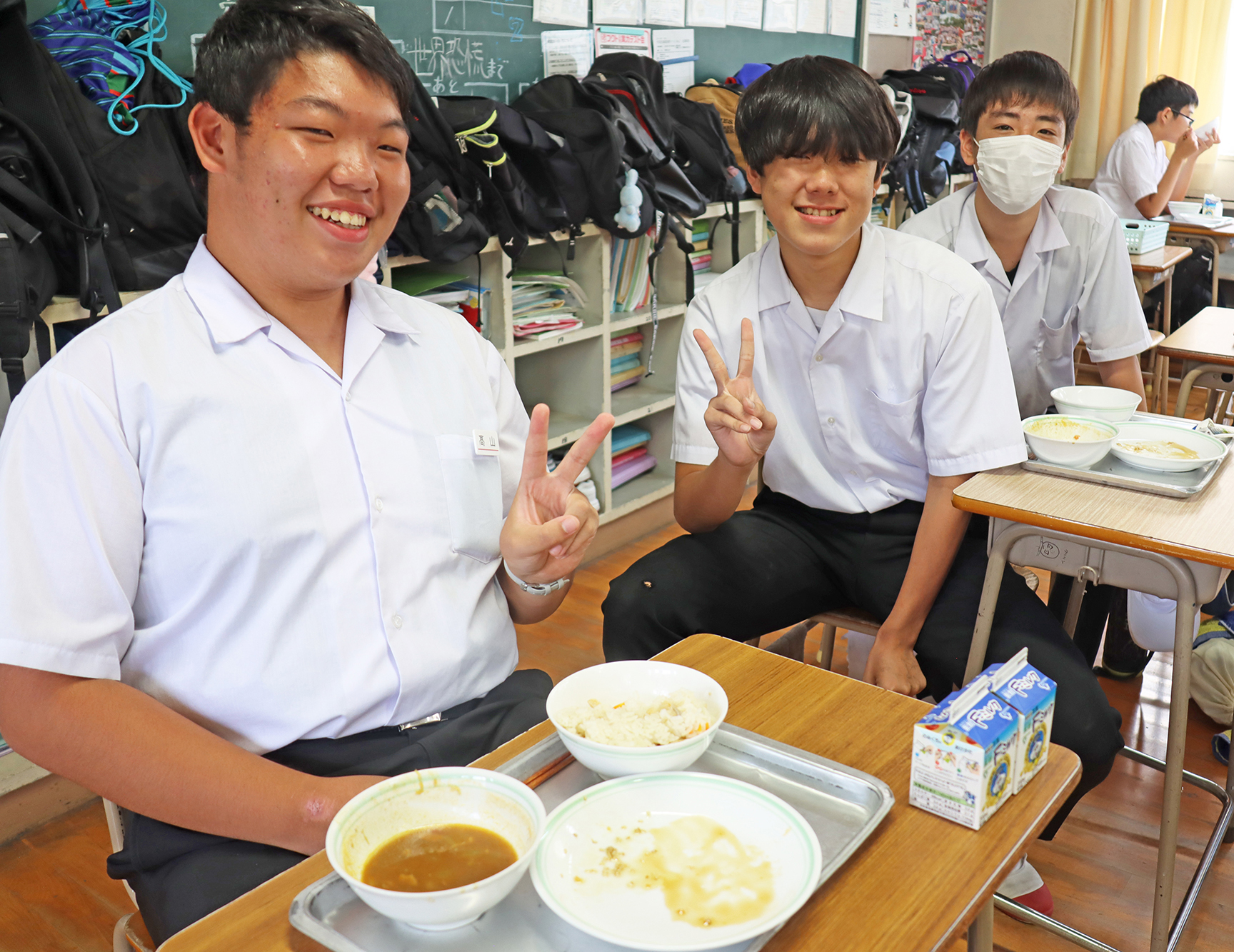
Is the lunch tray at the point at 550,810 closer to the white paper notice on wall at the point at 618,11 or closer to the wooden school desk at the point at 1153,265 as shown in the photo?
the white paper notice on wall at the point at 618,11

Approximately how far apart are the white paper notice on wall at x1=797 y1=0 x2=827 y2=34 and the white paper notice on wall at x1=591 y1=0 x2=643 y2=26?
1.17 m

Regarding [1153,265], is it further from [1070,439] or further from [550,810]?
[550,810]

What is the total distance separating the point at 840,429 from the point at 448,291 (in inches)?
49.6

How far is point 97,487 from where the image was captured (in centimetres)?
105

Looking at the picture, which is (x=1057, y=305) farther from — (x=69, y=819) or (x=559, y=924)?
(x=69, y=819)

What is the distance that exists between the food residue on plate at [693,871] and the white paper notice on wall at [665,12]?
3196mm

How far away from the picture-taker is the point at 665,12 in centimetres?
351

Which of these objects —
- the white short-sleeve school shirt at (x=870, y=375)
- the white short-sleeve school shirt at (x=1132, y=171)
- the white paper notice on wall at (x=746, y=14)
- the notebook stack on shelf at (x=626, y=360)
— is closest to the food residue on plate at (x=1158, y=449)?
the white short-sleeve school shirt at (x=870, y=375)

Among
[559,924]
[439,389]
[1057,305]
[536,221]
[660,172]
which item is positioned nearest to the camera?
[559,924]

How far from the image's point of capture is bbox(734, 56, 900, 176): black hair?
1.71 m

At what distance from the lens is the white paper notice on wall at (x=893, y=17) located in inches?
186

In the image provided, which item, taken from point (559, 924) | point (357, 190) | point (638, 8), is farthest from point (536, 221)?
point (559, 924)

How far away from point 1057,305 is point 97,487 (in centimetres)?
219

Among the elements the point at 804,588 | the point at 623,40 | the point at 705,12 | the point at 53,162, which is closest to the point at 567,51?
the point at 623,40
